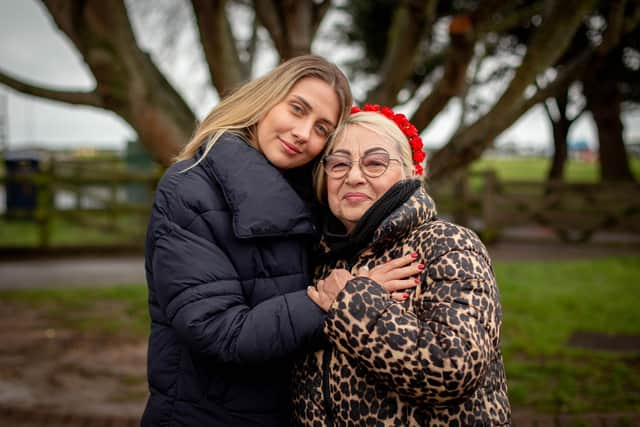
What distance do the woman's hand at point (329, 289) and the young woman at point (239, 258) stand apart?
28 millimetres

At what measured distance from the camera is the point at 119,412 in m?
4.23

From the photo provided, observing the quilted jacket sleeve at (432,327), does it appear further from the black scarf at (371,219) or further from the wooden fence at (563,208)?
the wooden fence at (563,208)

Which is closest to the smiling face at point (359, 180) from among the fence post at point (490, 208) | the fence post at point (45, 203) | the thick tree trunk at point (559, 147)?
the fence post at point (45, 203)

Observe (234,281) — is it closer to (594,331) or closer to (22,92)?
(22,92)

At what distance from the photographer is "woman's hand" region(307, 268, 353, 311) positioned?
1957mm

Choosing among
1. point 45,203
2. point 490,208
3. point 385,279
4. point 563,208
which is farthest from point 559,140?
point 385,279

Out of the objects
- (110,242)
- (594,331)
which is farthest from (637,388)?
(110,242)

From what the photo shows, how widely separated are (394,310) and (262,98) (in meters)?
0.94

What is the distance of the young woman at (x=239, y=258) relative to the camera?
1.93 m

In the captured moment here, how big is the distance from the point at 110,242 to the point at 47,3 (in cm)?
795

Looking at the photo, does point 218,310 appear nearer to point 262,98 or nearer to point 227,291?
point 227,291

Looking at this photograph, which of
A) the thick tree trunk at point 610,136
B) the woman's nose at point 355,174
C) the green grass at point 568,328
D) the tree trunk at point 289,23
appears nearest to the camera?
the woman's nose at point 355,174

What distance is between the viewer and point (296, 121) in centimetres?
227

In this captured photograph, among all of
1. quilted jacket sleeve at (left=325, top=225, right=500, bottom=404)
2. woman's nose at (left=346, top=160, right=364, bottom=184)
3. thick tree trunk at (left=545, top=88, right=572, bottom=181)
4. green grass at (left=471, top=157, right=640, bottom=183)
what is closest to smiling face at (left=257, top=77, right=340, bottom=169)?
woman's nose at (left=346, top=160, right=364, bottom=184)
